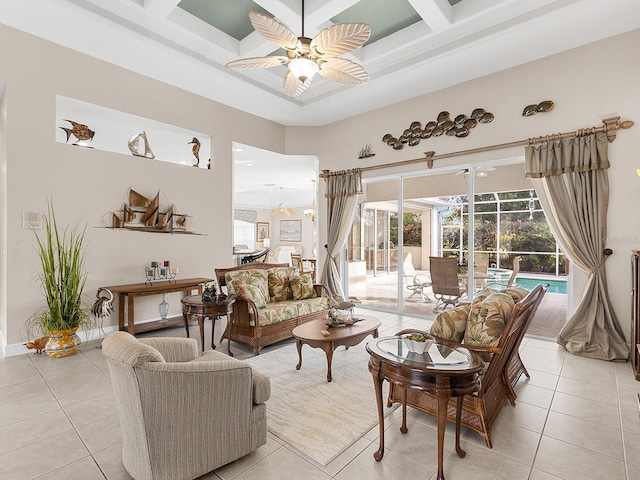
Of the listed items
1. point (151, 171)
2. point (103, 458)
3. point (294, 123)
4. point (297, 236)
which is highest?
point (294, 123)

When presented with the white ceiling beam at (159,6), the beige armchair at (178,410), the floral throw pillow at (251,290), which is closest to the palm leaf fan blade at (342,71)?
the white ceiling beam at (159,6)

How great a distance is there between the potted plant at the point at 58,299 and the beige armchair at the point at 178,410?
99.8 inches

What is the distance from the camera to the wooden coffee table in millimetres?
3051

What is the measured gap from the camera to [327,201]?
6.58 metres

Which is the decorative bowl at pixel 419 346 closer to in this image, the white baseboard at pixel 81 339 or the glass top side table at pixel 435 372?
the glass top side table at pixel 435 372

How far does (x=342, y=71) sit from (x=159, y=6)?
2.05m

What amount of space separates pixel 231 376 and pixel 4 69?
4.37 metres

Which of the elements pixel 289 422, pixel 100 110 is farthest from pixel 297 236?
pixel 289 422

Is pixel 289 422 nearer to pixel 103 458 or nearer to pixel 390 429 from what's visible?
pixel 390 429

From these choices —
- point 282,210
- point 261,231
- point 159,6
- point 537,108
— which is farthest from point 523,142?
point 261,231

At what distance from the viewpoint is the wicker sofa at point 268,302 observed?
3.81 metres

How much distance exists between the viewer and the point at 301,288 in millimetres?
4598

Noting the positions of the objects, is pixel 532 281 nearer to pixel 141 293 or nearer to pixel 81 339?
pixel 141 293

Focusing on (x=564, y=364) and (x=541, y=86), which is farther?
(x=541, y=86)
